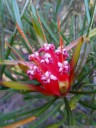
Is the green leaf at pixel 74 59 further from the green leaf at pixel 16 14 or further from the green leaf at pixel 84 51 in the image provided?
the green leaf at pixel 16 14

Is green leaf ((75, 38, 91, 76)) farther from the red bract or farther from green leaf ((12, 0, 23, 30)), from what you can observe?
green leaf ((12, 0, 23, 30))

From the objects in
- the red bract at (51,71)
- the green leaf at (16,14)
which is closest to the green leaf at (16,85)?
the red bract at (51,71)

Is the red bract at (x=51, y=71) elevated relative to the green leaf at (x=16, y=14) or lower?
lower

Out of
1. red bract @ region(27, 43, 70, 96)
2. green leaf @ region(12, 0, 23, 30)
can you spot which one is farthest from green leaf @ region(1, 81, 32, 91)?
green leaf @ region(12, 0, 23, 30)

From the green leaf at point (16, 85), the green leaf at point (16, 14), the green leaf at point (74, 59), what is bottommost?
the green leaf at point (16, 85)

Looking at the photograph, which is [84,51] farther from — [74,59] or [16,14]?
[16,14]

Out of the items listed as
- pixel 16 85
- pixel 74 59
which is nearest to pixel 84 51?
pixel 74 59

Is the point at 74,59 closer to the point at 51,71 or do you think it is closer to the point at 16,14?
the point at 51,71

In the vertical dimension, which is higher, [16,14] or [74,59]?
[16,14]

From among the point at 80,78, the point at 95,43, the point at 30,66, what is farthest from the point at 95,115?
the point at 30,66
